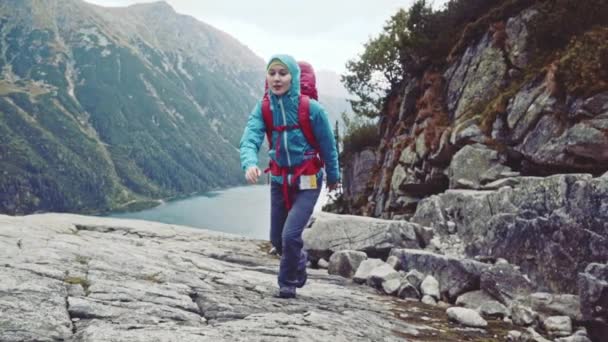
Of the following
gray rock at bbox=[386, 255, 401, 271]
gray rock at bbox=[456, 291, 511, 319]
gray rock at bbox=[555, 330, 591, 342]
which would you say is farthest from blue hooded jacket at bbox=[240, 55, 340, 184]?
gray rock at bbox=[555, 330, 591, 342]

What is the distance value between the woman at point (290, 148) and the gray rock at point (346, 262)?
3.44m

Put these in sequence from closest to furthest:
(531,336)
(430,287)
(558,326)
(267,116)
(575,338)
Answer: (575,338), (531,336), (558,326), (267,116), (430,287)

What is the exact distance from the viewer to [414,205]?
2195 centimetres

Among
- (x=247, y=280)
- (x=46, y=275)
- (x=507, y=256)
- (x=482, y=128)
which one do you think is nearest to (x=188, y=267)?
(x=247, y=280)

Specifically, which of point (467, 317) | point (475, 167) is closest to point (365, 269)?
point (467, 317)

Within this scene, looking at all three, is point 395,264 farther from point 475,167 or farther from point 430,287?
point 475,167

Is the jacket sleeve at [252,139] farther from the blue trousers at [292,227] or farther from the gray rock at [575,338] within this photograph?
the gray rock at [575,338]

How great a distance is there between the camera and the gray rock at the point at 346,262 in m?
10.1

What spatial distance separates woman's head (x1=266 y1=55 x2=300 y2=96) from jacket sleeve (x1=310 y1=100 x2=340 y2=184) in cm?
45

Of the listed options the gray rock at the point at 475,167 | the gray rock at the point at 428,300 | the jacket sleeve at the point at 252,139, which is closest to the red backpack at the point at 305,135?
the jacket sleeve at the point at 252,139

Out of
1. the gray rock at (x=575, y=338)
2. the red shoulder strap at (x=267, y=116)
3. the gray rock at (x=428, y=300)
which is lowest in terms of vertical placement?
the gray rock at (x=428, y=300)

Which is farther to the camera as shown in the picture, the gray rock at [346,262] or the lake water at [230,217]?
the lake water at [230,217]

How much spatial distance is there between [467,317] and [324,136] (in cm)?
362

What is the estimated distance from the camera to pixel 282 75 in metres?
6.51
